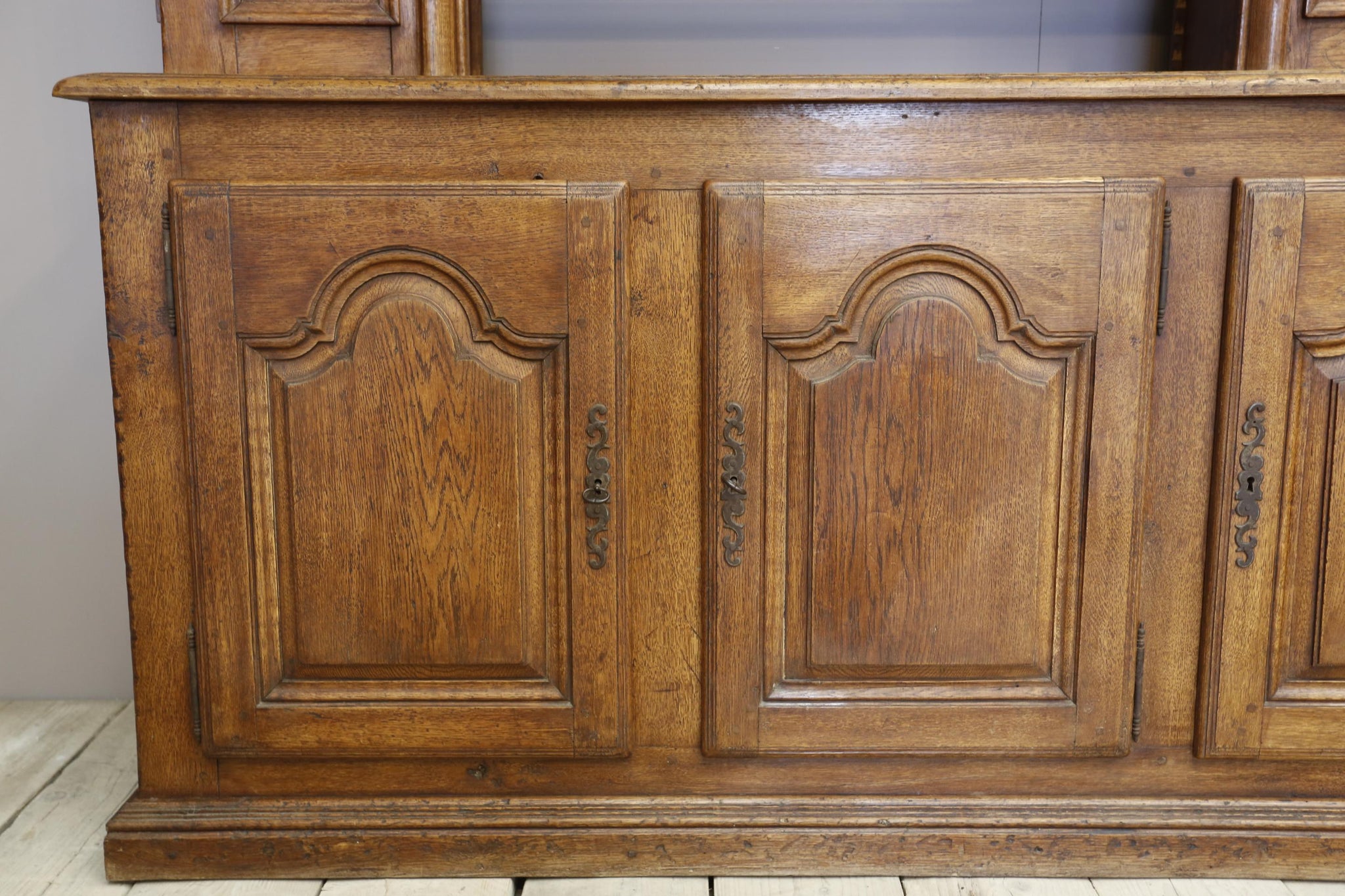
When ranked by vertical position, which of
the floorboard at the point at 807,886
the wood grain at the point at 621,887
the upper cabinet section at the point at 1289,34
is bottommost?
the wood grain at the point at 621,887

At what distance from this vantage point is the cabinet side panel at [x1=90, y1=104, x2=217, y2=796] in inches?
55.8

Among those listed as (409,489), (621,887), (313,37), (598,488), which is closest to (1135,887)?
(621,887)

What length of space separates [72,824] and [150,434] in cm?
75

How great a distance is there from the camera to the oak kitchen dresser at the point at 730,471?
1413 mm

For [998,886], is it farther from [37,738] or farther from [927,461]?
[37,738]

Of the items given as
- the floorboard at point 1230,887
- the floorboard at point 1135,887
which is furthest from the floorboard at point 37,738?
the floorboard at point 1230,887

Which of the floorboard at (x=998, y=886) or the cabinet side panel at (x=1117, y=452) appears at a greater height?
the cabinet side panel at (x=1117, y=452)

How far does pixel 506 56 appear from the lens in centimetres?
201

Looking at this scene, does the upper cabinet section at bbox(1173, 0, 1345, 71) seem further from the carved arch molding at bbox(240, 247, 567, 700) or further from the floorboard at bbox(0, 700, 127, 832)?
the floorboard at bbox(0, 700, 127, 832)

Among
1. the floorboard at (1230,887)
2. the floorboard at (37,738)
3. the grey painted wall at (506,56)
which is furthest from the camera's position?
the grey painted wall at (506,56)

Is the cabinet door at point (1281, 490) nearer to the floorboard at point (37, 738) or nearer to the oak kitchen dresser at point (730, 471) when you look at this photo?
the oak kitchen dresser at point (730, 471)

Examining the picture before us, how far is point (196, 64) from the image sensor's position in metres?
1.63

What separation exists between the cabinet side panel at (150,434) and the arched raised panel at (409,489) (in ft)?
0.47

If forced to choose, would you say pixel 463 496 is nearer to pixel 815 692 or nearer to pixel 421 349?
pixel 421 349
